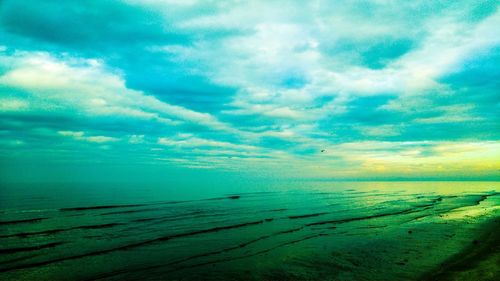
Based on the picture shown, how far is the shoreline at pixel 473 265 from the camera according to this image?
1212 cm

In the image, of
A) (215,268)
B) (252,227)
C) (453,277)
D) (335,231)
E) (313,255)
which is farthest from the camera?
(252,227)

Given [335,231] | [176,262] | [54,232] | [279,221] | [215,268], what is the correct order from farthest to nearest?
[279,221] < [335,231] < [54,232] < [176,262] < [215,268]

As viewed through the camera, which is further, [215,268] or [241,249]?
[241,249]

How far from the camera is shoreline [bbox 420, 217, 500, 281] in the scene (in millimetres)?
12125

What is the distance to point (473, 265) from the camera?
13875 mm

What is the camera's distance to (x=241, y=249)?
64.0 ft

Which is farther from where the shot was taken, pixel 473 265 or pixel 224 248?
pixel 224 248

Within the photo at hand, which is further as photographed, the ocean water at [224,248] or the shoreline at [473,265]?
the ocean water at [224,248]

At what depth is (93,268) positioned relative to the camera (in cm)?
1537

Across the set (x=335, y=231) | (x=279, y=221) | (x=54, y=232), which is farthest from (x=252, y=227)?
(x=54, y=232)

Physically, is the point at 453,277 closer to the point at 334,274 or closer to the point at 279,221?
the point at 334,274

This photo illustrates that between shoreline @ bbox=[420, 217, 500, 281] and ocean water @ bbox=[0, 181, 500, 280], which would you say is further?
ocean water @ bbox=[0, 181, 500, 280]

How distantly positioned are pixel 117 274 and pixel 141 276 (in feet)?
4.21

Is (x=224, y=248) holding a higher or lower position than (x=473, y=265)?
lower
